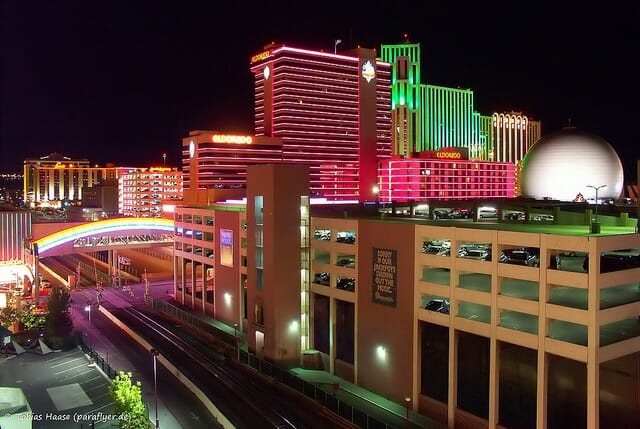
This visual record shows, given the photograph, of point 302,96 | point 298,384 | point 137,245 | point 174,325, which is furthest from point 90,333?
point 302,96

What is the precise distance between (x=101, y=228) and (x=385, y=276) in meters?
63.2

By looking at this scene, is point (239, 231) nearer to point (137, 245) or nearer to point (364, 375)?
point (364, 375)

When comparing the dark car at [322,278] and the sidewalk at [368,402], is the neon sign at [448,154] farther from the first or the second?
the sidewalk at [368,402]

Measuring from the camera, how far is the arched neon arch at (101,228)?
8488cm

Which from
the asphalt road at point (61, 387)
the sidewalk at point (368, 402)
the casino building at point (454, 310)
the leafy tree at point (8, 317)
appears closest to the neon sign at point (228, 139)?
the leafy tree at point (8, 317)

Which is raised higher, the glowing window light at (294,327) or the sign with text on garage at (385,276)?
the sign with text on garage at (385,276)

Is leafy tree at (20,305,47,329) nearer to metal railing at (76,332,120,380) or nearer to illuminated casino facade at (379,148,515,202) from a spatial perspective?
metal railing at (76,332,120,380)

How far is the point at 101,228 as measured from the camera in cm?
9219

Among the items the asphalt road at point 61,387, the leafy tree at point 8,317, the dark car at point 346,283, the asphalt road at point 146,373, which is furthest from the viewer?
the leafy tree at point 8,317

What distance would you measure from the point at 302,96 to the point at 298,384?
117 meters

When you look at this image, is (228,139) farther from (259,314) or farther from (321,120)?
(259,314)

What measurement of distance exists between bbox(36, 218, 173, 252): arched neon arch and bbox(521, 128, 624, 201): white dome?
59.8m

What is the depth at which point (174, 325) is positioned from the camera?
207ft

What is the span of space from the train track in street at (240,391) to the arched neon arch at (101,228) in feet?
116
